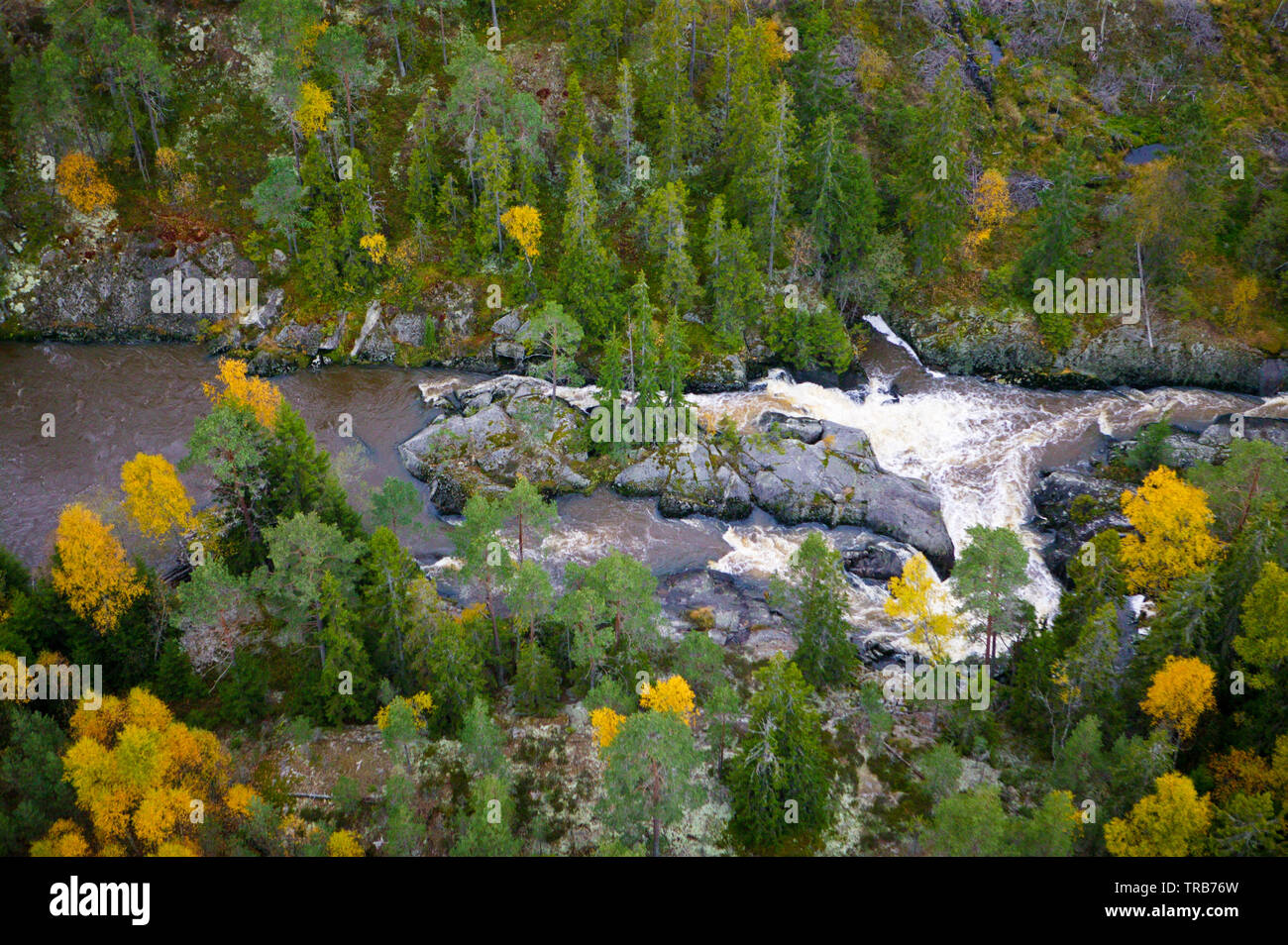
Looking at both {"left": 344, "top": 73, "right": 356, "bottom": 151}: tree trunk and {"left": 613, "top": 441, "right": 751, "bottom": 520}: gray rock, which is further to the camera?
{"left": 344, "top": 73, "right": 356, "bottom": 151}: tree trunk

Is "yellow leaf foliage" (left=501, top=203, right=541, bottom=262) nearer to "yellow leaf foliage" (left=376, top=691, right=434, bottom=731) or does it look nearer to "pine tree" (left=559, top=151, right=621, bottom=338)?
"pine tree" (left=559, top=151, right=621, bottom=338)

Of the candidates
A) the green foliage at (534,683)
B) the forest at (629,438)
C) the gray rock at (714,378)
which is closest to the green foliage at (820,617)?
the forest at (629,438)

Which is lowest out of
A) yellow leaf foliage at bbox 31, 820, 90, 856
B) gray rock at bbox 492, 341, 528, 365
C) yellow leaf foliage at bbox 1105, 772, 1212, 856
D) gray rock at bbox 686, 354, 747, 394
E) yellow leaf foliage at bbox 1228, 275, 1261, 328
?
yellow leaf foliage at bbox 31, 820, 90, 856

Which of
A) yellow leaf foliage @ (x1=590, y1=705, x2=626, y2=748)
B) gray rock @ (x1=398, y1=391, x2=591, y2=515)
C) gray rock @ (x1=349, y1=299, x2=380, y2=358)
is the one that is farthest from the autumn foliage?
yellow leaf foliage @ (x1=590, y1=705, x2=626, y2=748)

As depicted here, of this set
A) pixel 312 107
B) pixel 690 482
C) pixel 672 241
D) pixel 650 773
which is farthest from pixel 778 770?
pixel 312 107

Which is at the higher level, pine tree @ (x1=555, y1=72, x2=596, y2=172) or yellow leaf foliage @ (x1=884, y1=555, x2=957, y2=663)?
pine tree @ (x1=555, y1=72, x2=596, y2=172)

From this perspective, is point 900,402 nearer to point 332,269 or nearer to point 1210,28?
point 332,269

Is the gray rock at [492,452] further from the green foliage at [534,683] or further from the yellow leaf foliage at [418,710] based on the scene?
the yellow leaf foliage at [418,710]
